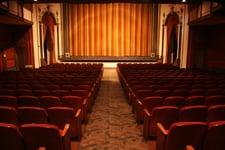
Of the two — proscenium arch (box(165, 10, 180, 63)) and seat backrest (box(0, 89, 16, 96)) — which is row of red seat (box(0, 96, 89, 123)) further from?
proscenium arch (box(165, 10, 180, 63))

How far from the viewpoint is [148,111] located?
343 centimetres

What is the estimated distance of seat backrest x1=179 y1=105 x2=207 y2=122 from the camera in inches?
106

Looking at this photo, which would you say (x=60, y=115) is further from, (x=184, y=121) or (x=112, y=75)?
(x=112, y=75)

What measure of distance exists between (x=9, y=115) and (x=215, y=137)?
7.58ft

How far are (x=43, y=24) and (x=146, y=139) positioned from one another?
11246mm

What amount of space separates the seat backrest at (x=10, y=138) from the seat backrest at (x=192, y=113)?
1864 mm

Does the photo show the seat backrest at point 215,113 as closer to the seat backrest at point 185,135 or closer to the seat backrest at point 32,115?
the seat backrest at point 185,135

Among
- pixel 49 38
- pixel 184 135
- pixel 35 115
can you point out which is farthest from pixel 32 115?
pixel 49 38

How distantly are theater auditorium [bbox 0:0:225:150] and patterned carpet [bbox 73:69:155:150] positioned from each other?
0.02 metres

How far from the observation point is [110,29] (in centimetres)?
1653

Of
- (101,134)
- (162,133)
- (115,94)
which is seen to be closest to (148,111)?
(101,134)

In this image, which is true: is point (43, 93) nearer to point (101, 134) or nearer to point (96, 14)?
point (101, 134)

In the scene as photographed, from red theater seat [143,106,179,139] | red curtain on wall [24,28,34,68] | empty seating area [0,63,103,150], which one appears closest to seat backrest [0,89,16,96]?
empty seating area [0,63,103,150]

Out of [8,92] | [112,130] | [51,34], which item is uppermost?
[51,34]
